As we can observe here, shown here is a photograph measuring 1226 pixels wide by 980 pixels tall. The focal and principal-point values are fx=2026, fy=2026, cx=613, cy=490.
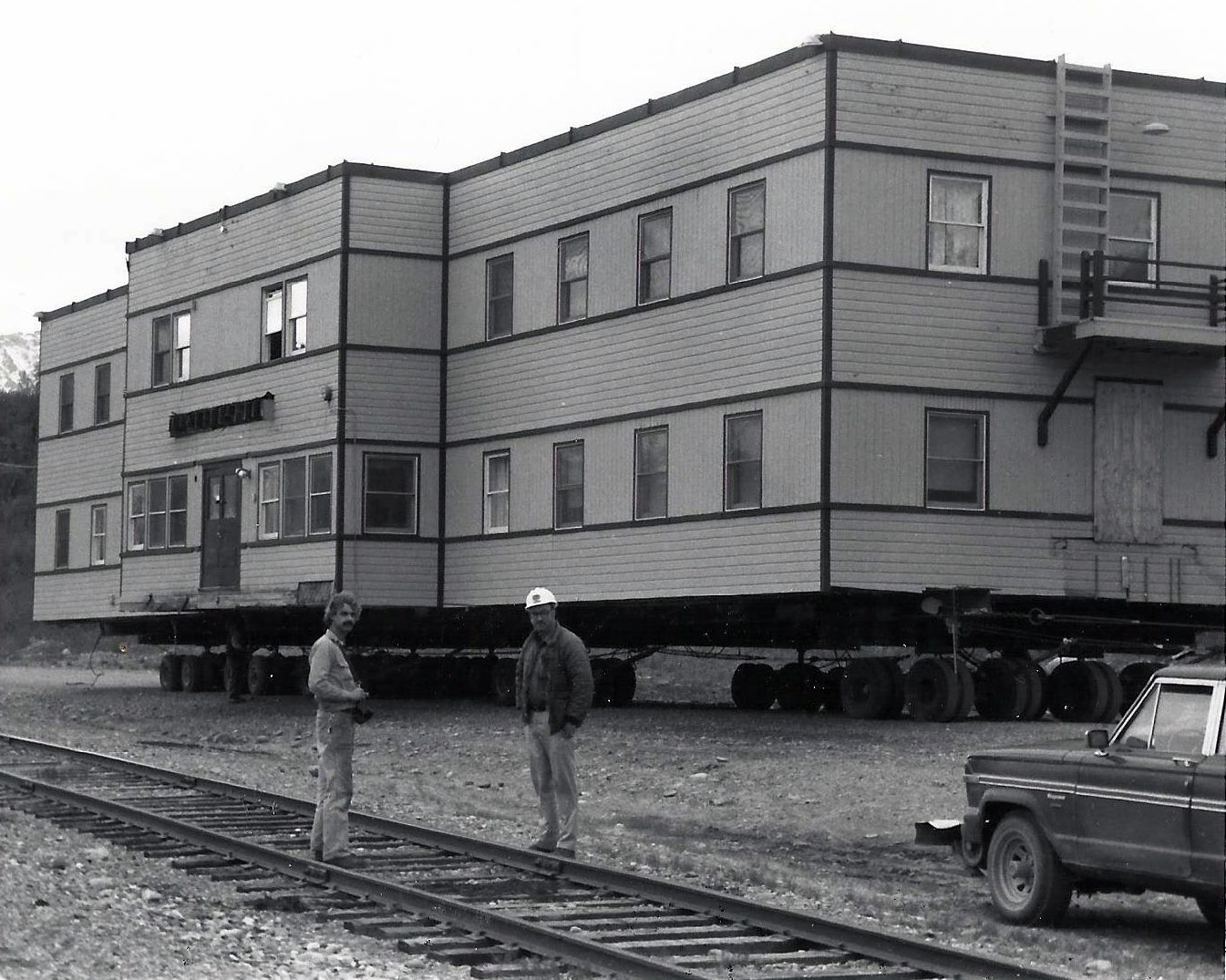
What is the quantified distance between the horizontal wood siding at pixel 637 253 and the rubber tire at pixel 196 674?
10380 mm

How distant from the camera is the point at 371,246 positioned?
33.8 meters

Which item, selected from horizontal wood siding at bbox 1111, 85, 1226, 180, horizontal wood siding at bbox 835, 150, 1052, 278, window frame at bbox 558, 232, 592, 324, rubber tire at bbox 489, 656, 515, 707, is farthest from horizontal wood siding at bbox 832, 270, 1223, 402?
rubber tire at bbox 489, 656, 515, 707

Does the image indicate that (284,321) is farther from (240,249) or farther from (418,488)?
(418,488)

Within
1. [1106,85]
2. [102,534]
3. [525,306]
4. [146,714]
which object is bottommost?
[146,714]

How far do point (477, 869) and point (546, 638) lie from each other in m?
1.68

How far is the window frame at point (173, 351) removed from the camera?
129ft

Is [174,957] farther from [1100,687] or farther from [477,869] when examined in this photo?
[1100,687]

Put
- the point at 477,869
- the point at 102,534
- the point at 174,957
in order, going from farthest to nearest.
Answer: the point at 102,534 → the point at 477,869 → the point at 174,957

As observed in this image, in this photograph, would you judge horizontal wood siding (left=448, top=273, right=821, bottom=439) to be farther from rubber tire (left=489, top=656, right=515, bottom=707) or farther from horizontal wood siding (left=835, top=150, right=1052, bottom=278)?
rubber tire (left=489, top=656, right=515, bottom=707)

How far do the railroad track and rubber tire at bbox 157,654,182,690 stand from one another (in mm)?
23959

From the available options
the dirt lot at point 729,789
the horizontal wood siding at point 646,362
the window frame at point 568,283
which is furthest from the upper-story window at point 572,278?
the dirt lot at point 729,789

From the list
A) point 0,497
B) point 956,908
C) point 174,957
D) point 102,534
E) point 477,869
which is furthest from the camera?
point 0,497

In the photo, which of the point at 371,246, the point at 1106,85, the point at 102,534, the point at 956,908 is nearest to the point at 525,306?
the point at 371,246

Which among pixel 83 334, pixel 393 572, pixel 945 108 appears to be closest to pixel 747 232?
pixel 945 108
